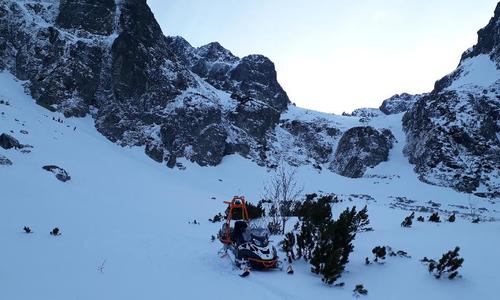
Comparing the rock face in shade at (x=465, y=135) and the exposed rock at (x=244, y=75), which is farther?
the exposed rock at (x=244, y=75)

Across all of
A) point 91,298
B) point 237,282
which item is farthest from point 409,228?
point 91,298

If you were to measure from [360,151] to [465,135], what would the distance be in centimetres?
1553

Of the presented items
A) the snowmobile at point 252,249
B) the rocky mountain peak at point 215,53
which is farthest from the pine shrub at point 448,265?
the rocky mountain peak at point 215,53

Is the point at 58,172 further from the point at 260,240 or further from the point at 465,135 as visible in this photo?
the point at 465,135

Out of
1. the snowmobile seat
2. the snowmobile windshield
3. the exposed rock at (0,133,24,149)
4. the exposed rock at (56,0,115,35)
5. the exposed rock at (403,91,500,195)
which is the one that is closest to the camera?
the snowmobile windshield

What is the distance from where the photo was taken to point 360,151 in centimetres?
5838

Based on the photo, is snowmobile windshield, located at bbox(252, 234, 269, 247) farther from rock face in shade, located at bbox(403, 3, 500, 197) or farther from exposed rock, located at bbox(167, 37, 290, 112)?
exposed rock, located at bbox(167, 37, 290, 112)

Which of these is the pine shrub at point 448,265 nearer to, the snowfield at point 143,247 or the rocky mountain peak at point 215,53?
the snowfield at point 143,247

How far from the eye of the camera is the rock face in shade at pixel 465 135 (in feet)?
142

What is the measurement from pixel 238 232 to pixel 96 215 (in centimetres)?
785

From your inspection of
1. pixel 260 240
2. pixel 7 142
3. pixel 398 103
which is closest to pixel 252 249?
pixel 260 240

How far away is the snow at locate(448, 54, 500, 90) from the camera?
53062 mm

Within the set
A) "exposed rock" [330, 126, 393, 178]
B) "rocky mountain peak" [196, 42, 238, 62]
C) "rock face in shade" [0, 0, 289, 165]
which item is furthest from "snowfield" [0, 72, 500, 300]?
"rocky mountain peak" [196, 42, 238, 62]

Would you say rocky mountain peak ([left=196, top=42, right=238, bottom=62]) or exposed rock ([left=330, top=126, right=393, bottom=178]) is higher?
rocky mountain peak ([left=196, top=42, right=238, bottom=62])
